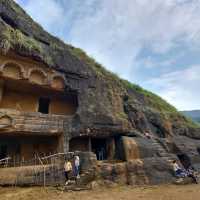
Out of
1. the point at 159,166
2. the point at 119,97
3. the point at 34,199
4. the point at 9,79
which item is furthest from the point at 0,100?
the point at 159,166

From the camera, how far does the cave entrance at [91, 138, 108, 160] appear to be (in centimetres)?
1558

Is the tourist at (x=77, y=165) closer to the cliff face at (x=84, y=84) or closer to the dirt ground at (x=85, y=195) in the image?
the dirt ground at (x=85, y=195)

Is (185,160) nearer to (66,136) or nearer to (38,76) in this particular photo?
(66,136)

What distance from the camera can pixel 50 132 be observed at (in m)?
13.1

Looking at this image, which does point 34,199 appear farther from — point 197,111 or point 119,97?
point 197,111

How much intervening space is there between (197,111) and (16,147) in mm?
101240

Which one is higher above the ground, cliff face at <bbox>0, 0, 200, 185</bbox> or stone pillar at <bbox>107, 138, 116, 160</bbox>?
cliff face at <bbox>0, 0, 200, 185</bbox>

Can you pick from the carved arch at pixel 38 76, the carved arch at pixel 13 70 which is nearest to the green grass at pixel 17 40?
the carved arch at pixel 13 70

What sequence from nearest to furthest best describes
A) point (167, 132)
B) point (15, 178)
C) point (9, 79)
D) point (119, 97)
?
point (15, 178), point (9, 79), point (119, 97), point (167, 132)

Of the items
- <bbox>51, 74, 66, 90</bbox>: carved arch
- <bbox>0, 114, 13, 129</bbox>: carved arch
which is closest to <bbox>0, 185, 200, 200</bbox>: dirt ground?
<bbox>0, 114, 13, 129</bbox>: carved arch

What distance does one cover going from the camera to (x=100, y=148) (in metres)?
16.7

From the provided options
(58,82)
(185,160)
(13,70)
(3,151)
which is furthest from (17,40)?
(185,160)

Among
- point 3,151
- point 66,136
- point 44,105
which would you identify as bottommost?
point 3,151

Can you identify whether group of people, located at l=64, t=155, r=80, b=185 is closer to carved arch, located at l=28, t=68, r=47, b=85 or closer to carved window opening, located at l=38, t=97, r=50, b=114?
carved arch, located at l=28, t=68, r=47, b=85
